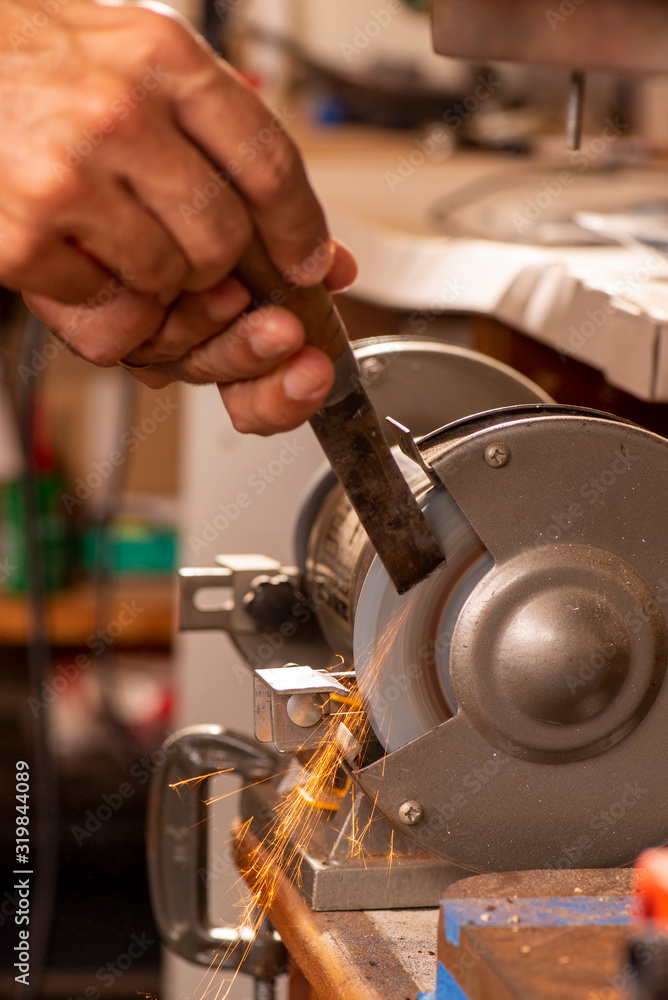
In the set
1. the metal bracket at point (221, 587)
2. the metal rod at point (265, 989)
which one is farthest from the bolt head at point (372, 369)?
the metal rod at point (265, 989)

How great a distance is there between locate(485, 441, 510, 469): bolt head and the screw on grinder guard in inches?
2.0

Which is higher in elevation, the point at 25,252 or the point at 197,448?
the point at 25,252

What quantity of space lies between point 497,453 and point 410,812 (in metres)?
0.22

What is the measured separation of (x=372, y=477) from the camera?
0.66 metres

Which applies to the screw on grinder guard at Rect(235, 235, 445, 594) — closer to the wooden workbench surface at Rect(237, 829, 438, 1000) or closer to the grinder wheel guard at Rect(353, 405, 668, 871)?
the grinder wheel guard at Rect(353, 405, 668, 871)

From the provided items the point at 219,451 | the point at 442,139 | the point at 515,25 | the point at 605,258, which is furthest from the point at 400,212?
the point at 442,139

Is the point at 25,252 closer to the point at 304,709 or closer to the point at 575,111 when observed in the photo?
the point at 304,709

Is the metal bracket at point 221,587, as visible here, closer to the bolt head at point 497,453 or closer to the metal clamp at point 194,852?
the metal clamp at point 194,852

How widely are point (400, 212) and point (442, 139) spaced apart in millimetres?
936

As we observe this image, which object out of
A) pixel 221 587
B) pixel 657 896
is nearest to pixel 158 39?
pixel 657 896

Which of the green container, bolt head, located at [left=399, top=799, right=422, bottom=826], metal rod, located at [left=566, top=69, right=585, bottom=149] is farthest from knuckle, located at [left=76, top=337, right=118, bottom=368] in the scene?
the green container

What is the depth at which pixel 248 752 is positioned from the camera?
35.6 inches

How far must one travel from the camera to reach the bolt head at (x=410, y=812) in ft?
2.15

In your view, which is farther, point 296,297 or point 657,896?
point 296,297
